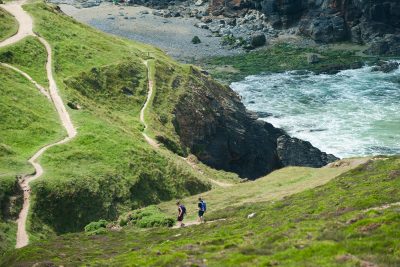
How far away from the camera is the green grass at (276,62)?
133250mm

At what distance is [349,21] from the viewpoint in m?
153

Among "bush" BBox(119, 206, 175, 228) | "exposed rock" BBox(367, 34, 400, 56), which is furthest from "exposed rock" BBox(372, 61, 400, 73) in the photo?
"bush" BBox(119, 206, 175, 228)

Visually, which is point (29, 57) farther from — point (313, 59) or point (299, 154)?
point (313, 59)

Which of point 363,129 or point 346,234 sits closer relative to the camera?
point 346,234

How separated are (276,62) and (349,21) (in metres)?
26.5

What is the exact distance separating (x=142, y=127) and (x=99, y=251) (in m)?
35.7

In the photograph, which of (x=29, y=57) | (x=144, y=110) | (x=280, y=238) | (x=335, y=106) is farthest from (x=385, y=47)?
(x=280, y=238)

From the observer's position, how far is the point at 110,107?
Answer: 74250 millimetres

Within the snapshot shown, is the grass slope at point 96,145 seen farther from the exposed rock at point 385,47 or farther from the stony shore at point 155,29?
the exposed rock at point 385,47

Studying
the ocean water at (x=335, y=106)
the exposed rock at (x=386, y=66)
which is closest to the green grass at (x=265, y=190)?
the ocean water at (x=335, y=106)

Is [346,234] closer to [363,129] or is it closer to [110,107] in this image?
[110,107]

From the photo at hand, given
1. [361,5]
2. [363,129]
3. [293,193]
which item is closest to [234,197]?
[293,193]

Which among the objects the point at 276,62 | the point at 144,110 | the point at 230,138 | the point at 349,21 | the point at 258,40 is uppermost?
the point at 349,21

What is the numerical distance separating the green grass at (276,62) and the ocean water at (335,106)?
3133mm
